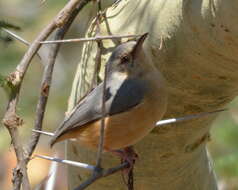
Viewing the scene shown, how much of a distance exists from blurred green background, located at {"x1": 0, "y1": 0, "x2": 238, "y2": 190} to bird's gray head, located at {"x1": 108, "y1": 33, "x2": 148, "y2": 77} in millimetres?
1276

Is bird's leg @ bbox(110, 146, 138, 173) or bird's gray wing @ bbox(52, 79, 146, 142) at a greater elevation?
bird's gray wing @ bbox(52, 79, 146, 142)

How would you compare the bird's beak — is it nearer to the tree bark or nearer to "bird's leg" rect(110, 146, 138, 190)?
the tree bark

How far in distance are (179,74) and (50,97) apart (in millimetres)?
3693

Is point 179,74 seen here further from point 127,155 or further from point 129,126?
point 127,155

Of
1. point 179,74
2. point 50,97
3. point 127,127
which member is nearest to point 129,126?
point 127,127

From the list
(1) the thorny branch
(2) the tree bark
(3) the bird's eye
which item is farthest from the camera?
(3) the bird's eye

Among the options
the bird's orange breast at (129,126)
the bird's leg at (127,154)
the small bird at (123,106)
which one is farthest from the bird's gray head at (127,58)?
the bird's leg at (127,154)

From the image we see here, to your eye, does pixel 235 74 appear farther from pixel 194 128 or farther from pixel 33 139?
pixel 33 139

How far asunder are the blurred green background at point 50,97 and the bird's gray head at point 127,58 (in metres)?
1.28

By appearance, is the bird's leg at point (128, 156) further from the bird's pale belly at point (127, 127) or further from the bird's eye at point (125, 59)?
the bird's eye at point (125, 59)

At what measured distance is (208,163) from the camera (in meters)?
2.71

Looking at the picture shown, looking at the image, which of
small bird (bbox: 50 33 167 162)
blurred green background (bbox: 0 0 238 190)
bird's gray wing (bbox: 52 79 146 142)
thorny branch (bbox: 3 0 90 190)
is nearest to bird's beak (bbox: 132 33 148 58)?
small bird (bbox: 50 33 167 162)

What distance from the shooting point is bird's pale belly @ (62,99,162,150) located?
2.07 metres

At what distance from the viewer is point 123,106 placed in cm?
217
